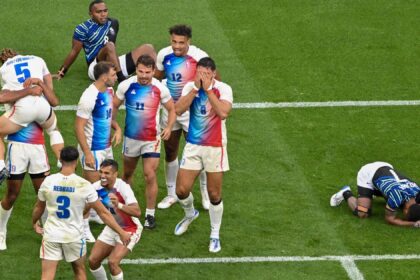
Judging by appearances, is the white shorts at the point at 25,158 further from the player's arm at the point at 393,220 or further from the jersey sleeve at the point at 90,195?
the player's arm at the point at 393,220

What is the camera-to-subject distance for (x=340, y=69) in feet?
68.9

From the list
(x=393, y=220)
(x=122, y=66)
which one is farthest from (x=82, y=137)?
(x=122, y=66)

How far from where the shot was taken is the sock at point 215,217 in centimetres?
1530

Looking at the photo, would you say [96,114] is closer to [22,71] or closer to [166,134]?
[166,134]

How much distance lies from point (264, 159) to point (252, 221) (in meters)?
1.95

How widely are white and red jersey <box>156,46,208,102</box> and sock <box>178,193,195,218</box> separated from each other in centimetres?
162

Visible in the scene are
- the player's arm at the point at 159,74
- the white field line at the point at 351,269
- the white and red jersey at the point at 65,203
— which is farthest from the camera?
the player's arm at the point at 159,74

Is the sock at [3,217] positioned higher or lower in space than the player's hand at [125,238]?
lower

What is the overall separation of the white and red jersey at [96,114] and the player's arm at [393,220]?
12.4ft

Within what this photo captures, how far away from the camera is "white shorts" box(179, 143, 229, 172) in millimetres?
15203

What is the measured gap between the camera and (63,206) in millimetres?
13273

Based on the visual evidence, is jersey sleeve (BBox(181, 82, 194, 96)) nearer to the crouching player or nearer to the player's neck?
the player's neck

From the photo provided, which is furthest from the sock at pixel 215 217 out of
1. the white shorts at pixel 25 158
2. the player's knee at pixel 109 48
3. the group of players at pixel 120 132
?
the player's knee at pixel 109 48

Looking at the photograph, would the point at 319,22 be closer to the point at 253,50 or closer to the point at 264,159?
the point at 253,50
